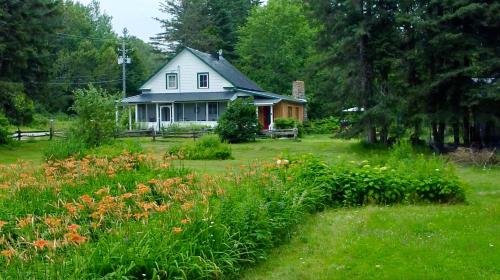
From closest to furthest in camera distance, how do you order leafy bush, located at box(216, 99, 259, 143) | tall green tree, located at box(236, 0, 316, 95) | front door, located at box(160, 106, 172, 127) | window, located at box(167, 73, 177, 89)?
1. leafy bush, located at box(216, 99, 259, 143)
2. front door, located at box(160, 106, 172, 127)
3. window, located at box(167, 73, 177, 89)
4. tall green tree, located at box(236, 0, 316, 95)

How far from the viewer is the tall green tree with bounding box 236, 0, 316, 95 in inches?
2092

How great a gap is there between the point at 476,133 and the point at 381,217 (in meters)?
13.6

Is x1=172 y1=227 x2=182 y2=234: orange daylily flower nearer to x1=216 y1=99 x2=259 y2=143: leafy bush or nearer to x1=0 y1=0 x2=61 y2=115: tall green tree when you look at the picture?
x1=0 y1=0 x2=61 y2=115: tall green tree

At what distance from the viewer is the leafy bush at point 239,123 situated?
2980 cm

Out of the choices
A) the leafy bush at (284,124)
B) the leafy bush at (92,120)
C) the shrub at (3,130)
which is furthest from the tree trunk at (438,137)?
the shrub at (3,130)

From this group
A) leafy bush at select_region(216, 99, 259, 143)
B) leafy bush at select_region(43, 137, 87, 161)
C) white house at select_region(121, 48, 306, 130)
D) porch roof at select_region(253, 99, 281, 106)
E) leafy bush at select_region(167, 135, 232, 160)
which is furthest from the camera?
white house at select_region(121, 48, 306, 130)

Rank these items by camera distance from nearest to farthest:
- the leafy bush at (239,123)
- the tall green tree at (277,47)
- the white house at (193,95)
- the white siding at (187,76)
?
the leafy bush at (239,123) → the white house at (193,95) → the white siding at (187,76) → the tall green tree at (277,47)

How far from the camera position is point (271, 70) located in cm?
5322

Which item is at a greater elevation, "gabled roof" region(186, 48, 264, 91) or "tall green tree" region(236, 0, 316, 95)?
"tall green tree" region(236, 0, 316, 95)

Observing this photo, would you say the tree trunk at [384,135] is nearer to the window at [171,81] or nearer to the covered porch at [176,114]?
the covered porch at [176,114]

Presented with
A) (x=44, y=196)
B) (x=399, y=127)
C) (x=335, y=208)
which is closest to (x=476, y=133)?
(x=399, y=127)

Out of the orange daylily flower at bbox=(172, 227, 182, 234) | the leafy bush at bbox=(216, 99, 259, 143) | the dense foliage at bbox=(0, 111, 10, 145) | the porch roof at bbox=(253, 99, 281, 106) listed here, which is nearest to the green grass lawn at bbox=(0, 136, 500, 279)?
the orange daylily flower at bbox=(172, 227, 182, 234)

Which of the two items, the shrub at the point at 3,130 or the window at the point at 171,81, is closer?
the shrub at the point at 3,130

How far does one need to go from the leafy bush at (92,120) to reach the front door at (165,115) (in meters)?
21.3
